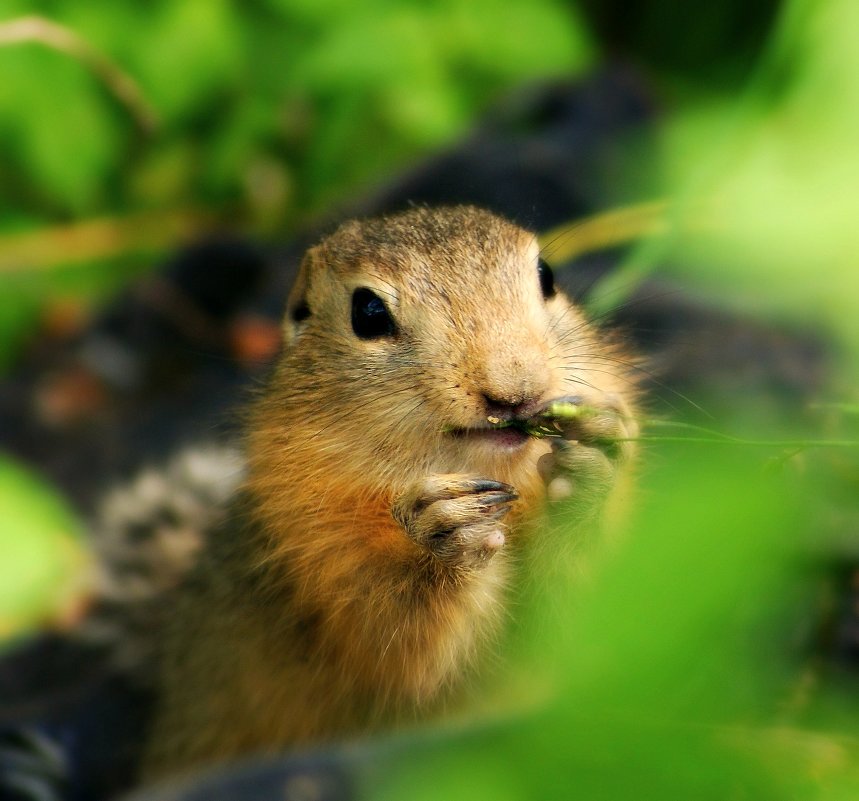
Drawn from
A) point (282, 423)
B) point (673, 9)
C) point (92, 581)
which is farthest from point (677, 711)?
point (673, 9)

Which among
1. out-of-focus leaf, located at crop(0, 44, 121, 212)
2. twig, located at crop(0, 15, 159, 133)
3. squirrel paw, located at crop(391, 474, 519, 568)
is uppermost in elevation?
twig, located at crop(0, 15, 159, 133)

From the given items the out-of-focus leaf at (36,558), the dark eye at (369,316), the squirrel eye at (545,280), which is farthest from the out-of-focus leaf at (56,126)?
the squirrel eye at (545,280)

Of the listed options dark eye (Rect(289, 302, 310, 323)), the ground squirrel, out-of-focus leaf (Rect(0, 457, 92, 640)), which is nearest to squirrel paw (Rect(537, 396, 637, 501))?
the ground squirrel

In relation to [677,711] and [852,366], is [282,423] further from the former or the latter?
[677,711]

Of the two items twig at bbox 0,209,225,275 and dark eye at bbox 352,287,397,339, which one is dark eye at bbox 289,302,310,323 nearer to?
dark eye at bbox 352,287,397,339

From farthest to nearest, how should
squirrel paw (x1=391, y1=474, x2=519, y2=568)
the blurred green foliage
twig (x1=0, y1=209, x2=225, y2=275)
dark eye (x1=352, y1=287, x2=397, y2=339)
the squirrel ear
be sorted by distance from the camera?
1. twig (x1=0, y1=209, x2=225, y2=275)
2. the blurred green foliage
3. the squirrel ear
4. dark eye (x1=352, y1=287, x2=397, y2=339)
5. squirrel paw (x1=391, y1=474, x2=519, y2=568)

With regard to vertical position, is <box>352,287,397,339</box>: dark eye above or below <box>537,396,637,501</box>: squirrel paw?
above

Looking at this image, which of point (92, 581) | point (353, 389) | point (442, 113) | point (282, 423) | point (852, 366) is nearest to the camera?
point (852, 366)
